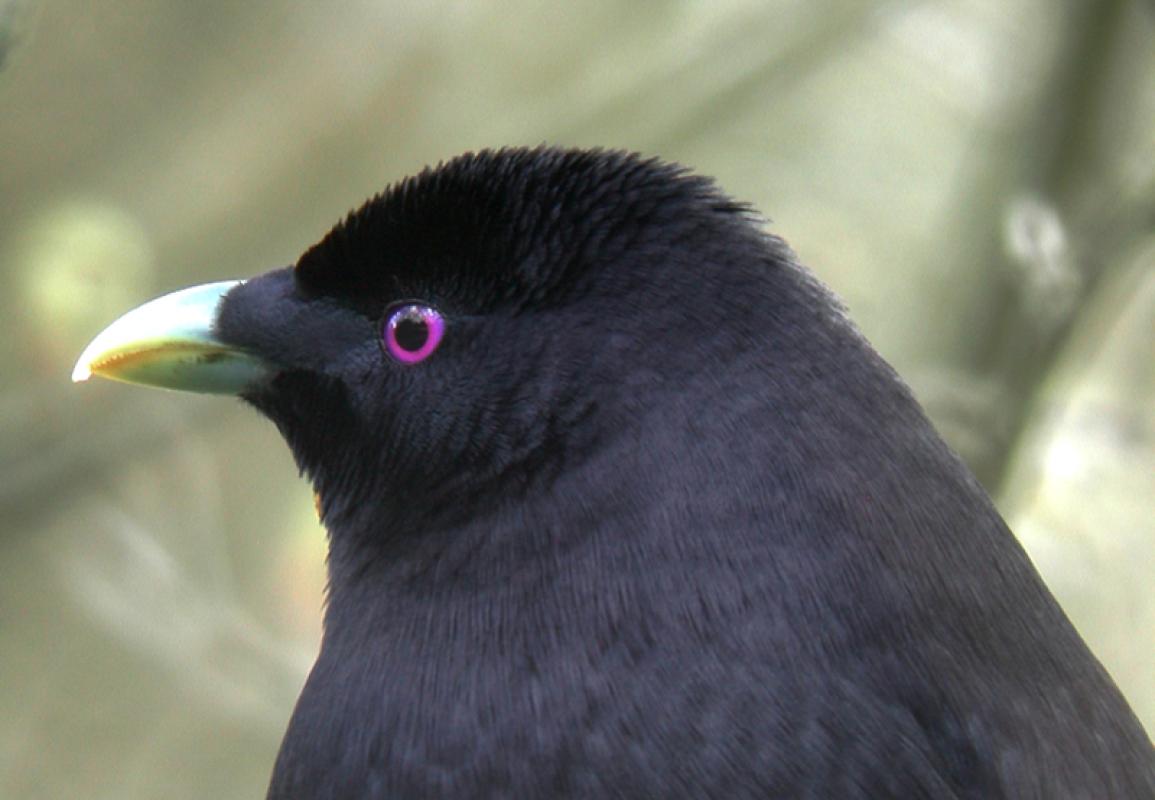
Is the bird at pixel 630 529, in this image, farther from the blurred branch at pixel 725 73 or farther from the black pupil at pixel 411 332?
the blurred branch at pixel 725 73

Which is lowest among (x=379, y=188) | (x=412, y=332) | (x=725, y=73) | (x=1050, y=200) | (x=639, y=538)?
(x=639, y=538)

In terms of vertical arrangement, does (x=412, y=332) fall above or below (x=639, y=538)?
above

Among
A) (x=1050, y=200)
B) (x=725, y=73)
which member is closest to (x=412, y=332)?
(x=1050, y=200)

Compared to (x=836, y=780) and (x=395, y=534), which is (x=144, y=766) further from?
(x=836, y=780)

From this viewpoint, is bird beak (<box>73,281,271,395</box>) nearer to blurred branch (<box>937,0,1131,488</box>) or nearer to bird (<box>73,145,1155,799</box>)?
bird (<box>73,145,1155,799</box>)

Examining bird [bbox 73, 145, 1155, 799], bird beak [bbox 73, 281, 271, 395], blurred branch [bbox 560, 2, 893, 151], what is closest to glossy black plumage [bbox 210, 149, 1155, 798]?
bird [bbox 73, 145, 1155, 799]

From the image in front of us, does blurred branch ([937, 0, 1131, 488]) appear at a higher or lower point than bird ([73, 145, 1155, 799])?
higher

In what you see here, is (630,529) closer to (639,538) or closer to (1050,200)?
(639,538)
